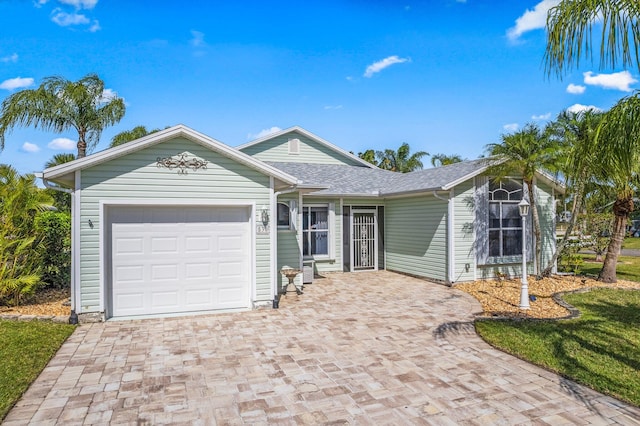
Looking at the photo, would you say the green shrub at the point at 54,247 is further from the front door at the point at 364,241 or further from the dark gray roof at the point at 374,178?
the front door at the point at 364,241

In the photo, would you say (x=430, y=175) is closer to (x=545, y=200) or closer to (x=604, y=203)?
(x=545, y=200)

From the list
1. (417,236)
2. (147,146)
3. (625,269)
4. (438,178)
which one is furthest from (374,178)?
(625,269)

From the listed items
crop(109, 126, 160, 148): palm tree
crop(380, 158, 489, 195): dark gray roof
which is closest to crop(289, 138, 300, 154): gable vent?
crop(380, 158, 489, 195): dark gray roof

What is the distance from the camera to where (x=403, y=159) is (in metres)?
31.8

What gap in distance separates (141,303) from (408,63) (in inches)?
486

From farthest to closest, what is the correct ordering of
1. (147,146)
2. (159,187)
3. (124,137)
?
(124,137), (159,187), (147,146)

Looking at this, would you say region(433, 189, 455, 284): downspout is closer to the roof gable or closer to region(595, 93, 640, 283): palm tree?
the roof gable

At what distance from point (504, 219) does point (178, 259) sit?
9.96 m

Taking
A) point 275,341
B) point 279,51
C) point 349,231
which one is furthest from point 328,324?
point 279,51

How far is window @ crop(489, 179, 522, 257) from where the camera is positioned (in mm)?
12344

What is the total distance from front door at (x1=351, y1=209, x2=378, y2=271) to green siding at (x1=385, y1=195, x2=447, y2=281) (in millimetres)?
492

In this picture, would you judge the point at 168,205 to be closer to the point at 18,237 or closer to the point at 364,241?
the point at 18,237

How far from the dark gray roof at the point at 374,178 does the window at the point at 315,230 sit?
2.49 feet

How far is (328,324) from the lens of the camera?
7688mm
